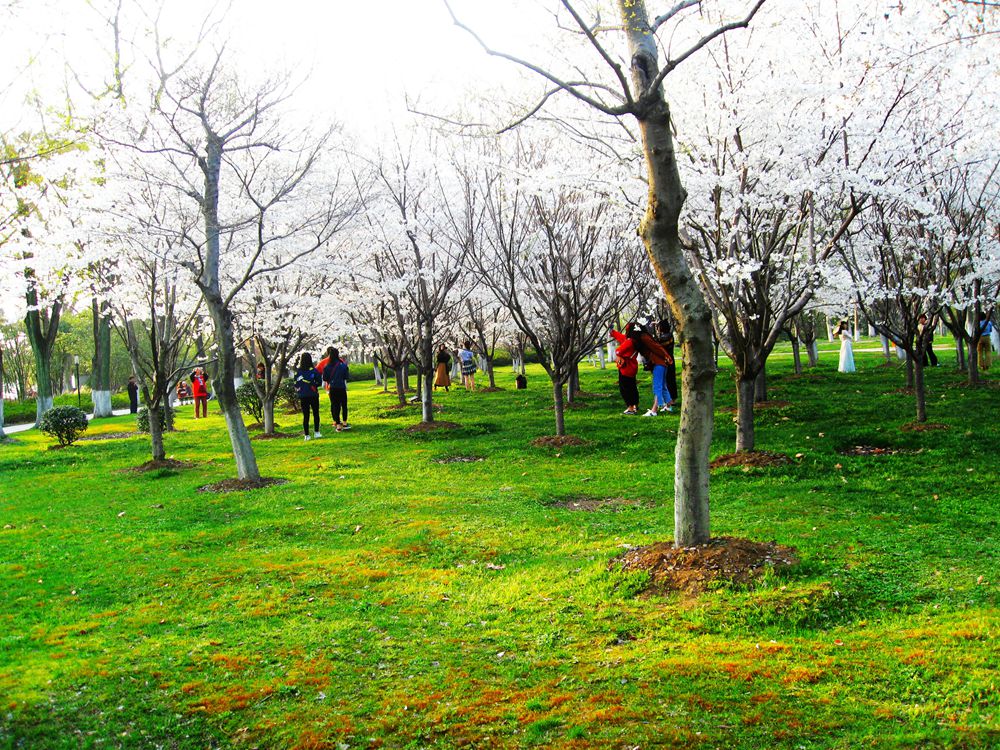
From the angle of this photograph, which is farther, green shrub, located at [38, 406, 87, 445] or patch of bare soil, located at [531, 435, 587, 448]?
green shrub, located at [38, 406, 87, 445]

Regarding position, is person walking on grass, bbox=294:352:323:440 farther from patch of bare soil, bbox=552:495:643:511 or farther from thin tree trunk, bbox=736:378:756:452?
thin tree trunk, bbox=736:378:756:452

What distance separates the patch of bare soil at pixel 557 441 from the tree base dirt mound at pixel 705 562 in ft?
22.8

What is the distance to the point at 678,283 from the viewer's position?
19.5 feet

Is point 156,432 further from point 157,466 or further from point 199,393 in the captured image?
point 199,393

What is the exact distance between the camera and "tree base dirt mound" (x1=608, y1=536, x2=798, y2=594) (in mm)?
5762

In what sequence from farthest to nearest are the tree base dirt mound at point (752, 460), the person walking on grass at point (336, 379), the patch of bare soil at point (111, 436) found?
the patch of bare soil at point (111, 436), the person walking on grass at point (336, 379), the tree base dirt mound at point (752, 460)

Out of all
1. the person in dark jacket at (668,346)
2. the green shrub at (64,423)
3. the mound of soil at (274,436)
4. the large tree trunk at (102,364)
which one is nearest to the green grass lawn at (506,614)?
the person in dark jacket at (668,346)

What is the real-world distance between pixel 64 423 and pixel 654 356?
13646mm

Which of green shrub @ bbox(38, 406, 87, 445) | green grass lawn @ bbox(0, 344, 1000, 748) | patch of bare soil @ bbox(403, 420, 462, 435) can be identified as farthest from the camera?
green shrub @ bbox(38, 406, 87, 445)

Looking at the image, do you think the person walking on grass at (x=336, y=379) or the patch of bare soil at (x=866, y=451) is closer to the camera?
the patch of bare soil at (x=866, y=451)

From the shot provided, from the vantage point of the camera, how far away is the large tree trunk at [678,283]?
5.71 m

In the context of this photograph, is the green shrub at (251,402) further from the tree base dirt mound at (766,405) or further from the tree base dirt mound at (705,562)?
the tree base dirt mound at (705,562)

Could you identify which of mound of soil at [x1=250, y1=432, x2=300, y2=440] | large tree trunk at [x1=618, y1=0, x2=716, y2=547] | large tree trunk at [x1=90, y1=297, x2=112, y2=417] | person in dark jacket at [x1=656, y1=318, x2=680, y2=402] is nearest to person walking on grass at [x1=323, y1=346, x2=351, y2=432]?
mound of soil at [x1=250, y1=432, x2=300, y2=440]

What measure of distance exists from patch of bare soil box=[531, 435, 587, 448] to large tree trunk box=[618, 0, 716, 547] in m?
7.22
